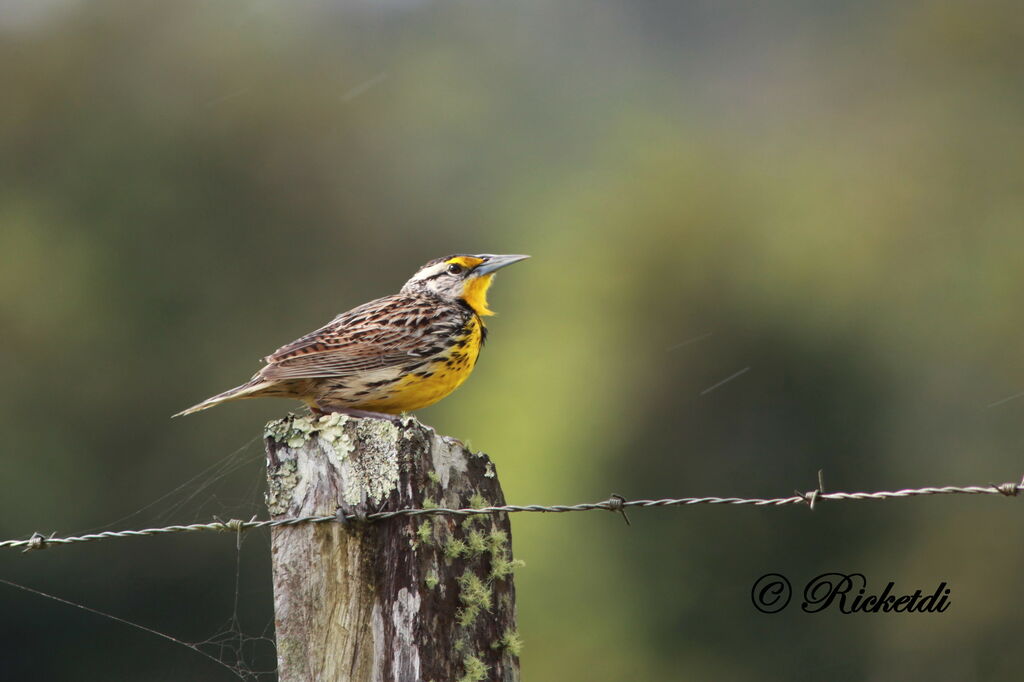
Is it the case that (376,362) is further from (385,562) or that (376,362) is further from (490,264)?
(385,562)

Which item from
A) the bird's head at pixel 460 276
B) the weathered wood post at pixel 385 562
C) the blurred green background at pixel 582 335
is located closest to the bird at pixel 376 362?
the bird's head at pixel 460 276

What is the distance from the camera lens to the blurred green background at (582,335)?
74.7ft

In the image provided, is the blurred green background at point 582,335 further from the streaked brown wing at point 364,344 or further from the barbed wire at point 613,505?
the barbed wire at point 613,505

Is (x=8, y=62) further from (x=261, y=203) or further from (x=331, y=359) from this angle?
(x=331, y=359)

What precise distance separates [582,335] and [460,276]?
22131 mm

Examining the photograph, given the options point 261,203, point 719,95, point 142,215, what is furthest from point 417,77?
point 142,215

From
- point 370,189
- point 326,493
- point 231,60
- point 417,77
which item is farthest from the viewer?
point 417,77

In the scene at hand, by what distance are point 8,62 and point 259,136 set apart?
6367 millimetres

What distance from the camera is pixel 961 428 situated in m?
25.9

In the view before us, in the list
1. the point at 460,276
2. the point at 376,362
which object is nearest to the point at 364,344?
the point at 376,362

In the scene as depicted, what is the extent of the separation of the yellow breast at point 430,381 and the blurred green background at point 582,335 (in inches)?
283

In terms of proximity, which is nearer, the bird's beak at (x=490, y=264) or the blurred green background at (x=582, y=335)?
the bird's beak at (x=490, y=264)

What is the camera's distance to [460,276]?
6.75 metres

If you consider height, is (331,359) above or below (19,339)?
below
